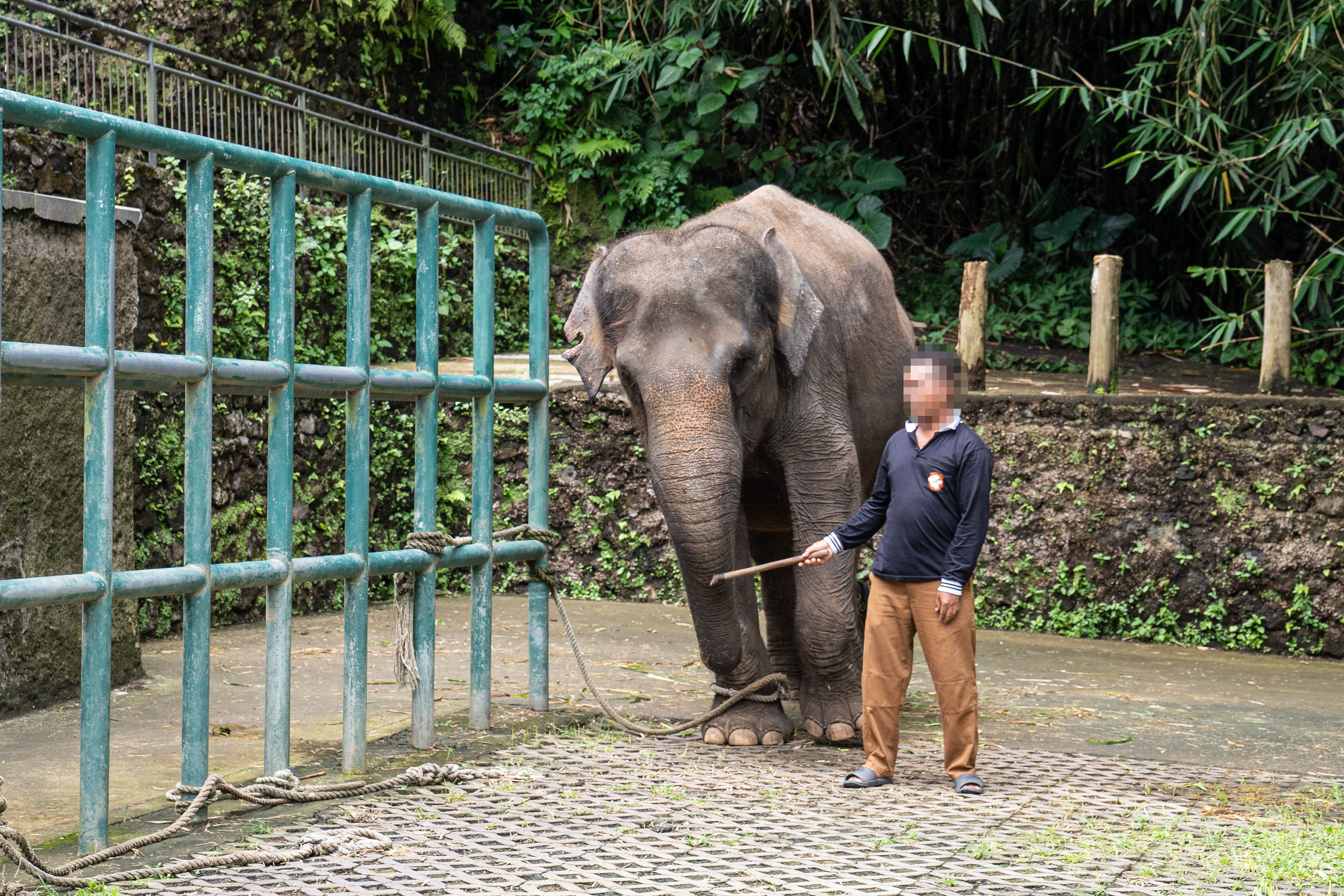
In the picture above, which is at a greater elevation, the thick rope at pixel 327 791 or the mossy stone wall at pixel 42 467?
the mossy stone wall at pixel 42 467

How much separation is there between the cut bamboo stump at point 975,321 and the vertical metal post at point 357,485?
5.15 m

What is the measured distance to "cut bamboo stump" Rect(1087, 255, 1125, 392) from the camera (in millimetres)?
8734

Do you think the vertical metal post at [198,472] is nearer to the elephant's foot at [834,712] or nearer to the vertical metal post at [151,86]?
the elephant's foot at [834,712]

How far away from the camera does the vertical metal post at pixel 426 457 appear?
196 inches

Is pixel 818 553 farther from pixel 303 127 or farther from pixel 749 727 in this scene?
pixel 303 127

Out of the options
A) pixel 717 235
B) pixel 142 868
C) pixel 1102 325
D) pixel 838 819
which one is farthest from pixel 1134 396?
pixel 142 868

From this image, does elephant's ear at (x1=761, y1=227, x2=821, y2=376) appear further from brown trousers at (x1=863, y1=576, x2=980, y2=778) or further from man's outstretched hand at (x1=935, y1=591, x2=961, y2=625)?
man's outstretched hand at (x1=935, y1=591, x2=961, y2=625)

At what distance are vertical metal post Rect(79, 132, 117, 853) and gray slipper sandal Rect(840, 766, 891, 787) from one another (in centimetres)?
230

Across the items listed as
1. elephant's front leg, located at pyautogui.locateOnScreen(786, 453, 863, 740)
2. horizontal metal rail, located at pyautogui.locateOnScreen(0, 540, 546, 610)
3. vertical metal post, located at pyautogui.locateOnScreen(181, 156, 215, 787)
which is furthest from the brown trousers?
vertical metal post, located at pyautogui.locateOnScreen(181, 156, 215, 787)

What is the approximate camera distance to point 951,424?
15.3 ft

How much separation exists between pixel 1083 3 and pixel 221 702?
1060cm

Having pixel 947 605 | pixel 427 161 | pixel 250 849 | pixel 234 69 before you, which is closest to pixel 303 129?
pixel 234 69

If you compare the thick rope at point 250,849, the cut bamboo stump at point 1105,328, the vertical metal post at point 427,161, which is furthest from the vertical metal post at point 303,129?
the thick rope at point 250,849

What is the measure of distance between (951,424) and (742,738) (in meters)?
1.51
